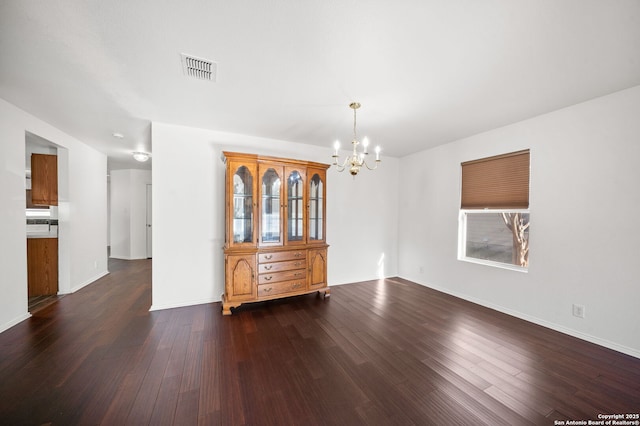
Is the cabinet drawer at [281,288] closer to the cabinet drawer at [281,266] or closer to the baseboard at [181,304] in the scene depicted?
the cabinet drawer at [281,266]

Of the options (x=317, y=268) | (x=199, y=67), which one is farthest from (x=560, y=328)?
(x=199, y=67)

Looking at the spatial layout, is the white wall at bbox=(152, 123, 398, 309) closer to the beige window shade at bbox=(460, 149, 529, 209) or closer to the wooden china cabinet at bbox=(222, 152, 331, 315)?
the wooden china cabinet at bbox=(222, 152, 331, 315)

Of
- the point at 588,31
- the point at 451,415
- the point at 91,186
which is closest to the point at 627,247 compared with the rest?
the point at 588,31

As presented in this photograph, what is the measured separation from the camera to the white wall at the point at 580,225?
224 cm

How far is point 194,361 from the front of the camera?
204 centimetres

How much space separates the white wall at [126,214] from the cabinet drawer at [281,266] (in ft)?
17.9

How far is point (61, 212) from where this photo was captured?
3.64 m

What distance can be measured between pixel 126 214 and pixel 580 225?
9.33 meters

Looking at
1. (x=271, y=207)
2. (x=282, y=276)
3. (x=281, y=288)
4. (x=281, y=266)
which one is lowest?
(x=281, y=288)

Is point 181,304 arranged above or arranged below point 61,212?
below

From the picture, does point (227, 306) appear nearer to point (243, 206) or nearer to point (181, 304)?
point (181, 304)

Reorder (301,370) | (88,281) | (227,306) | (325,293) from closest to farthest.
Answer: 1. (301,370)
2. (227,306)
3. (325,293)
4. (88,281)

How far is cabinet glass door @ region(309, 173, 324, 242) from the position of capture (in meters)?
3.62

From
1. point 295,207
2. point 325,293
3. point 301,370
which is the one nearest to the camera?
point 301,370
